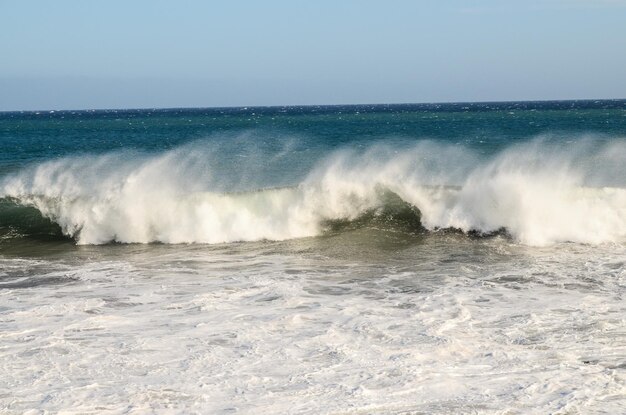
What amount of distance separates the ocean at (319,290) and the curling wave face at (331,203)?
0.04 m

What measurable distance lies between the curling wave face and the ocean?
0.04 meters

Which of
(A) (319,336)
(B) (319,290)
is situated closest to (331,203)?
(B) (319,290)

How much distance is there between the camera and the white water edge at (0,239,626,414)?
5938 mm

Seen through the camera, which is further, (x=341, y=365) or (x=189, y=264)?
(x=189, y=264)

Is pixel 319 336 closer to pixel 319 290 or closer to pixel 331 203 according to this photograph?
pixel 319 290

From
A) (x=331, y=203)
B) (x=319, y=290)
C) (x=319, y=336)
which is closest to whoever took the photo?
(x=319, y=336)

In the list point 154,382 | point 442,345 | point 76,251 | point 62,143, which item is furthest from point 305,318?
point 62,143

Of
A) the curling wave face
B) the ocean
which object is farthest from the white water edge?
the curling wave face

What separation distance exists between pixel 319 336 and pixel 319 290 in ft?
6.81

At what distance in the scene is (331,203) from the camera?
16.1 metres

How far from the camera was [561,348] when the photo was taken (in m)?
7.01

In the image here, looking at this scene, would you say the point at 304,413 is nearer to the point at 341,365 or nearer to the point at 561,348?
the point at 341,365

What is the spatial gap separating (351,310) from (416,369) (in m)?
2.09

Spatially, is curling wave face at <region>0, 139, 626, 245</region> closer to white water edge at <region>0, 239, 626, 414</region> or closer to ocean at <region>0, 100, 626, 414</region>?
ocean at <region>0, 100, 626, 414</region>
